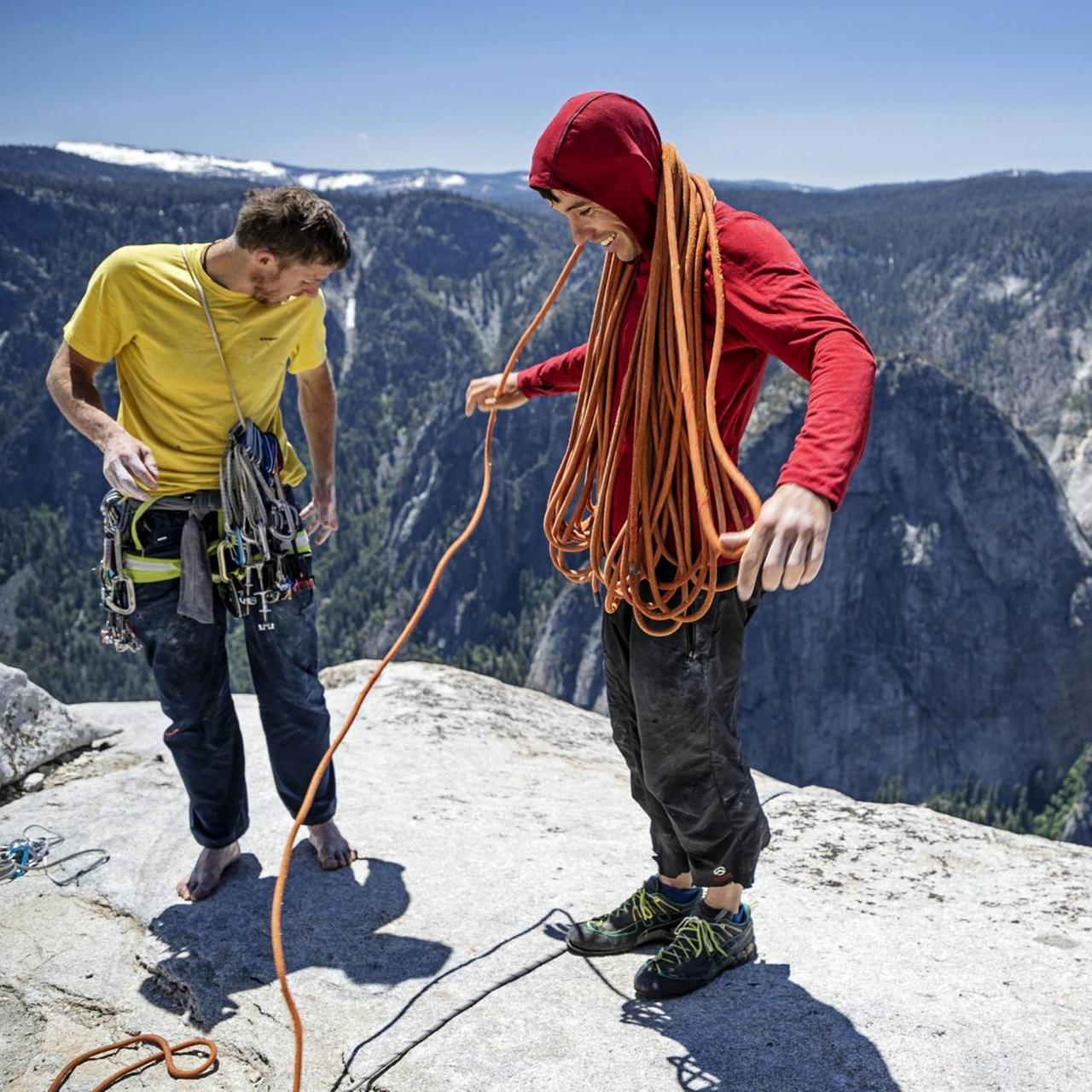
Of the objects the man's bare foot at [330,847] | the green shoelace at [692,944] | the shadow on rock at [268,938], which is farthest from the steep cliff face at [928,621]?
the green shoelace at [692,944]

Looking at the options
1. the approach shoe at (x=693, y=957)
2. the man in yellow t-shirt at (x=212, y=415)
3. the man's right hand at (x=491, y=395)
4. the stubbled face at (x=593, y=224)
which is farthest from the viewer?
the man's right hand at (x=491, y=395)

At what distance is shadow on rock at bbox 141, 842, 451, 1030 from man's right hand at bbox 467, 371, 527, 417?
7.20 feet

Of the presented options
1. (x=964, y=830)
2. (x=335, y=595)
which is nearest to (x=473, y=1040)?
(x=964, y=830)

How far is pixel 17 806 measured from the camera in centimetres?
541

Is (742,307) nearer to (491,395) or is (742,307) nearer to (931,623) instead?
(491,395)

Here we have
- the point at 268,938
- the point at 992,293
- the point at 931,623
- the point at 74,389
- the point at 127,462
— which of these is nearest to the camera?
the point at 127,462

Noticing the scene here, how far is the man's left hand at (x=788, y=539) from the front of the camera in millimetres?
2119

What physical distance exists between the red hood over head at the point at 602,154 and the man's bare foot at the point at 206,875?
3279 mm

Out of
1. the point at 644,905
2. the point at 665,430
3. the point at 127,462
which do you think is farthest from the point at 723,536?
the point at 127,462

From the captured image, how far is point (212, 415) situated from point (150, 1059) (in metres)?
2.42

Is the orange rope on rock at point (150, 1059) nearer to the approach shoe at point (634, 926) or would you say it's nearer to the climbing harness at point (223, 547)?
the approach shoe at point (634, 926)

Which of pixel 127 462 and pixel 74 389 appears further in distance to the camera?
pixel 74 389

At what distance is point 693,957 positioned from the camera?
11.5 ft

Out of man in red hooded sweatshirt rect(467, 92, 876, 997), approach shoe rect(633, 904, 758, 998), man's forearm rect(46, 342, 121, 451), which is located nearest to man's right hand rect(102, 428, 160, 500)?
man's forearm rect(46, 342, 121, 451)
